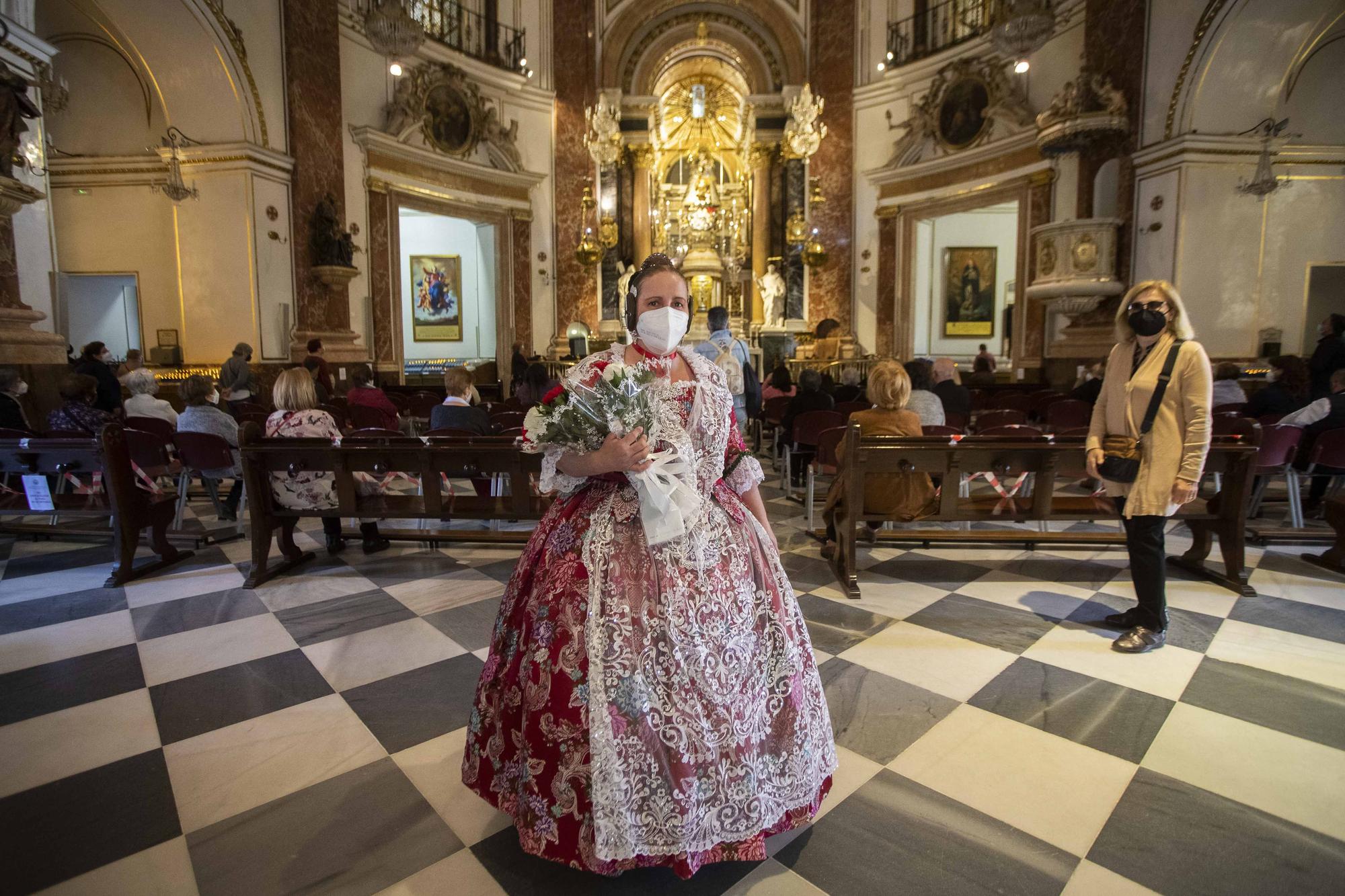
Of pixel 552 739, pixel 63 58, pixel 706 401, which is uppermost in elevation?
pixel 63 58

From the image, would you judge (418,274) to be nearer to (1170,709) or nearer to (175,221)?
(175,221)

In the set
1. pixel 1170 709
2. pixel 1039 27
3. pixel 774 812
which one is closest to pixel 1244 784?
pixel 1170 709

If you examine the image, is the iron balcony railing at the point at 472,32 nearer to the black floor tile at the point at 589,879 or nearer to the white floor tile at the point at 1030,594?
the white floor tile at the point at 1030,594

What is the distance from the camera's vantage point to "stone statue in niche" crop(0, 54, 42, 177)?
17.9 feet

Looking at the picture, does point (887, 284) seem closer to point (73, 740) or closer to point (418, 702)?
point (418, 702)

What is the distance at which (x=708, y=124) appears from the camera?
1466cm

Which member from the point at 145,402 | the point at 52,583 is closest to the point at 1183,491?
the point at 52,583

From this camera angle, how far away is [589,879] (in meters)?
1.60

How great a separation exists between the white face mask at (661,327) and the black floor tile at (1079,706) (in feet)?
5.73

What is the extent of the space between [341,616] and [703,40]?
1367 centimetres

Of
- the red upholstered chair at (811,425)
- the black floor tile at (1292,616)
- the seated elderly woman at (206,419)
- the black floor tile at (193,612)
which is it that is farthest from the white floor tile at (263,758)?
the black floor tile at (1292,616)

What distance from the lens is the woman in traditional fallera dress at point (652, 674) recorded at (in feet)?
4.60

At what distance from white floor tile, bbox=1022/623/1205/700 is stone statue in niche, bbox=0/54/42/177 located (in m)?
8.06

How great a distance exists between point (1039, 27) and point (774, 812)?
32.7 feet
